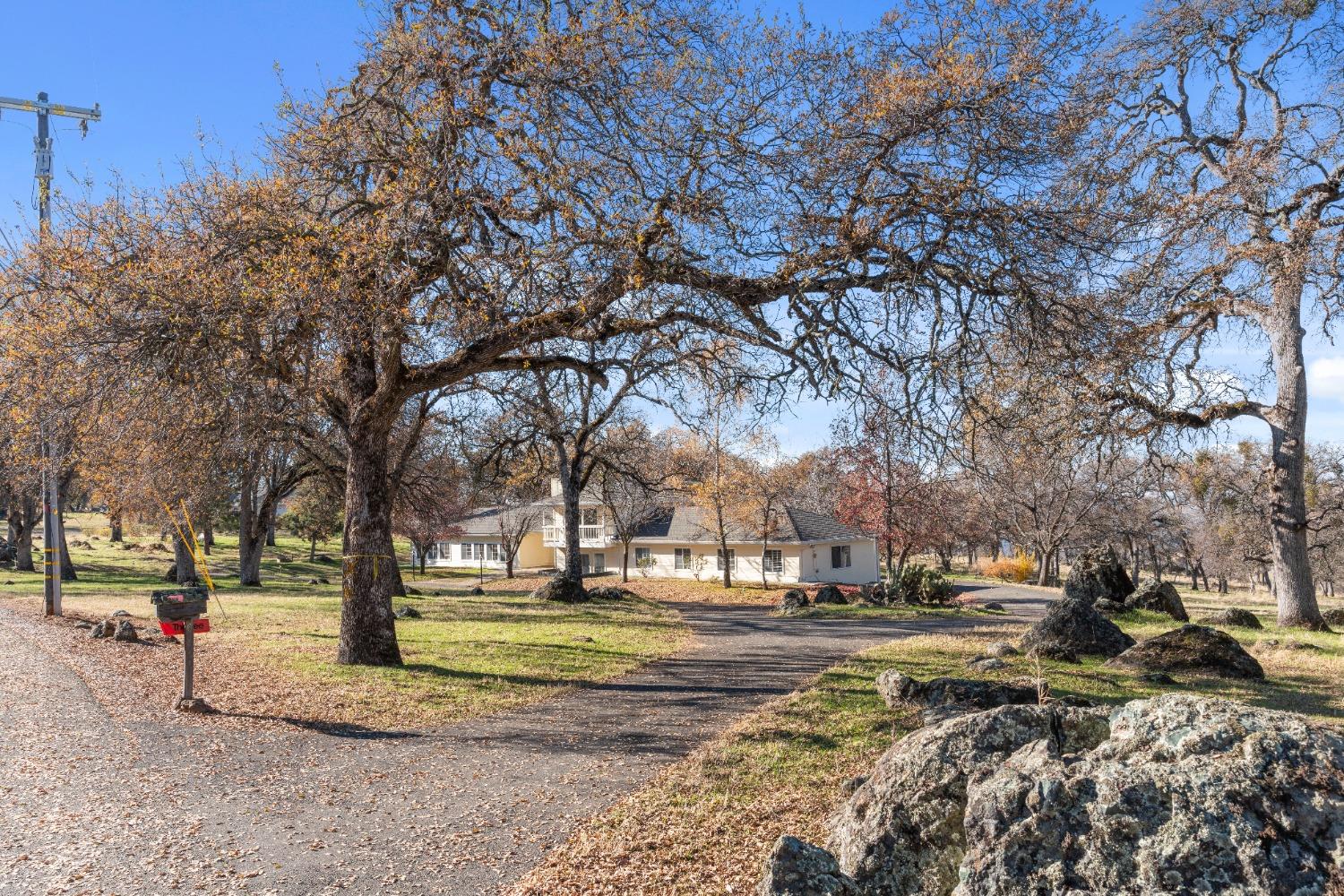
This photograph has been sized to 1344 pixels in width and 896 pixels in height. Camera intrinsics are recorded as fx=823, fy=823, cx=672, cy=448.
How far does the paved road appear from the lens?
5.18 meters

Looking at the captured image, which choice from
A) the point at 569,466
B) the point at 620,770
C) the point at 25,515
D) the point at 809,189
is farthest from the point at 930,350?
the point at 25,515

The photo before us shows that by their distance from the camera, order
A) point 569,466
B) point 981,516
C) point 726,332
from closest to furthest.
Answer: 1. point 726,332
2. point 569,466
3. point 981,516

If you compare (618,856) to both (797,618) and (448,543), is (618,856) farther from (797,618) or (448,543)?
(448,543)

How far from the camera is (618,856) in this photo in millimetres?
5277

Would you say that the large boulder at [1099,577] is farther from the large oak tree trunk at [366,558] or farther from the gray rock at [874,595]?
the large oak tree trunk at [366,558]

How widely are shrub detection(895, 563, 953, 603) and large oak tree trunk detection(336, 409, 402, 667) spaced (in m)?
19.1

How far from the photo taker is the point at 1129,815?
3.04 metres

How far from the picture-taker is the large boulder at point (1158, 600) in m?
20.9

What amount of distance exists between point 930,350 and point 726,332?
2.33 metres

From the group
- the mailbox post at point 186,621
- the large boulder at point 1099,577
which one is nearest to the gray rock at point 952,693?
the mailbox post at point 186,621

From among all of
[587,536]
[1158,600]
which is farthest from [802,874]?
[587,536]

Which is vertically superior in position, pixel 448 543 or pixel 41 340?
pixel 41 340

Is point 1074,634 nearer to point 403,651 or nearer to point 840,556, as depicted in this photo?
point 403,651

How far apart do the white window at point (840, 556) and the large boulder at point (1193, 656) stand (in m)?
33.8
